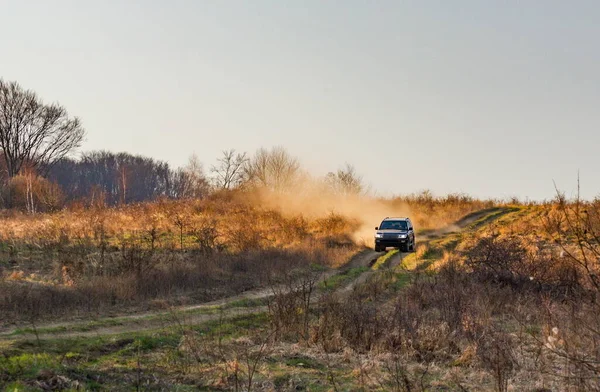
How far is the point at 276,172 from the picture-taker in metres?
68.1

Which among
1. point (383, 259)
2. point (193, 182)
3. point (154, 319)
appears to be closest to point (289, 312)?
point (154, 319)

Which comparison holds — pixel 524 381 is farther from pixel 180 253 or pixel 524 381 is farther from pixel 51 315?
pixel 180 253

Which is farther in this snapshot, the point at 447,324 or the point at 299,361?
the point at 447,324

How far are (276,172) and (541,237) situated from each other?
40.0 m

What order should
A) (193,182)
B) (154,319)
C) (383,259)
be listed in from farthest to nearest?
(193,182) → (383,259) → (154,319)

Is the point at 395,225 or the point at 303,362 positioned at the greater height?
the point at 395,225

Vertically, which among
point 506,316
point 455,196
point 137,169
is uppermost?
point 137,169

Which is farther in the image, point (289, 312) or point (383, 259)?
point (383, 259)

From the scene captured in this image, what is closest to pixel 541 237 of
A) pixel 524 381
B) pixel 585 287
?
pixel 585 287

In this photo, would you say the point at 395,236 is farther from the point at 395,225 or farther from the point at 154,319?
the point at 154,319

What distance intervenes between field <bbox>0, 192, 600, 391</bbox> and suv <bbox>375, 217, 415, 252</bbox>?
1.01 meters

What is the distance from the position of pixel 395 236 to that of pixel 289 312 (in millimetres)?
19419

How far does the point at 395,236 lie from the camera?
32.3 m

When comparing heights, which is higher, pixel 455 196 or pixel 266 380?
pixel 455 196
